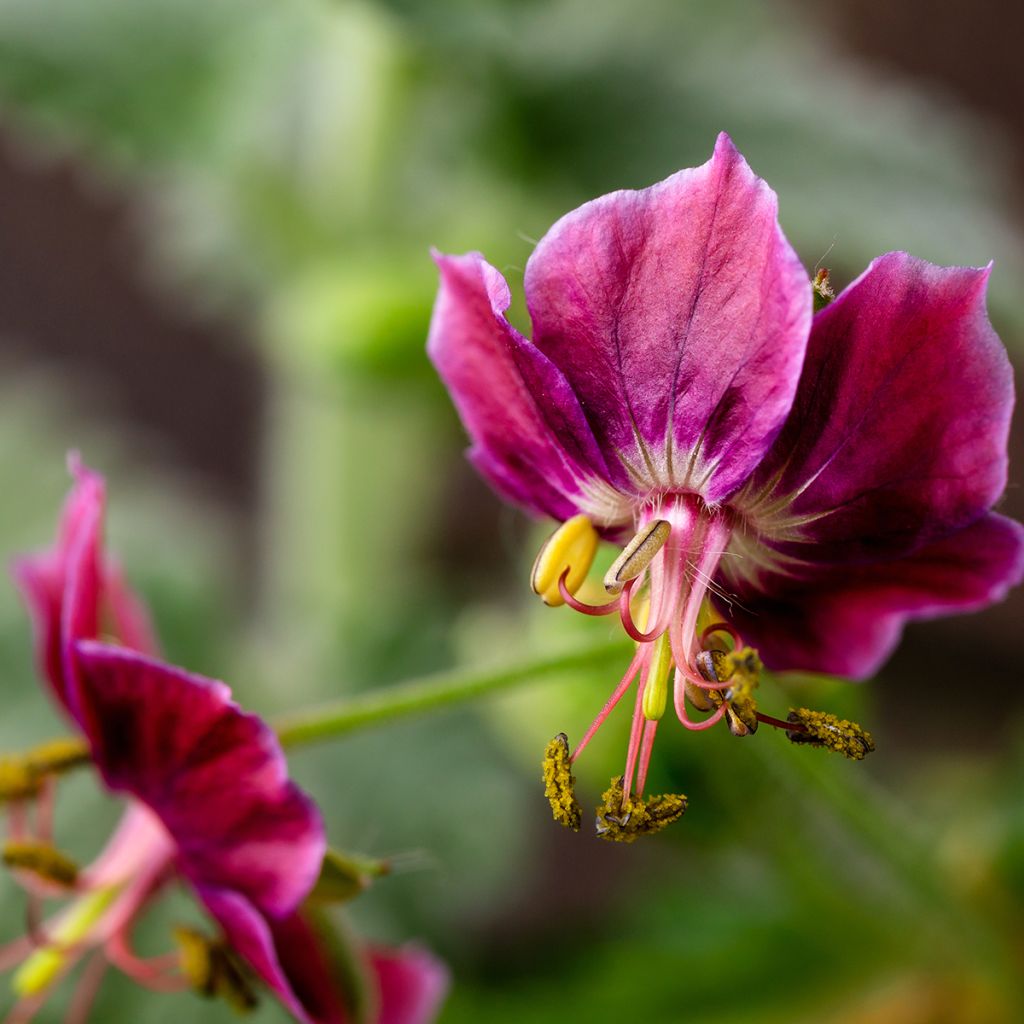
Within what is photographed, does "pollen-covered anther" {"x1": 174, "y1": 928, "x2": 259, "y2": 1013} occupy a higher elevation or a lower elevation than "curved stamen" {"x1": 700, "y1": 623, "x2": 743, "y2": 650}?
lower

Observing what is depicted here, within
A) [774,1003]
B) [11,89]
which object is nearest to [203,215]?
[11,89]

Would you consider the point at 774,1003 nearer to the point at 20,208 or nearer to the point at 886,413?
the point at 886,413

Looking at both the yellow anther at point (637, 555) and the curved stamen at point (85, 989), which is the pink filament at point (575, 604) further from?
the curved stamen at point (85, 989)

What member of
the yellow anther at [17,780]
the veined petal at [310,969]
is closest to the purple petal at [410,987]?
the veined petal at [310,969]

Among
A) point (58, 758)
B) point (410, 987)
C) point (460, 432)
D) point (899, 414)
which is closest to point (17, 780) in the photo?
point (58, 758)

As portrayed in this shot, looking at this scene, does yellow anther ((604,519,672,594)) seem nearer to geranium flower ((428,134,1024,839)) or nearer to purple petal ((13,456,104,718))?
geranium flower ((428,134,1024,839))

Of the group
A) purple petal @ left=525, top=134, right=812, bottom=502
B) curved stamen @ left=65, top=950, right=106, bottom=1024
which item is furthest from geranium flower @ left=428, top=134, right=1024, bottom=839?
curved stamen @ left=65, top=950, right=106, bottom=1024

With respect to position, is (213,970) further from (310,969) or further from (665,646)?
(665,646)
